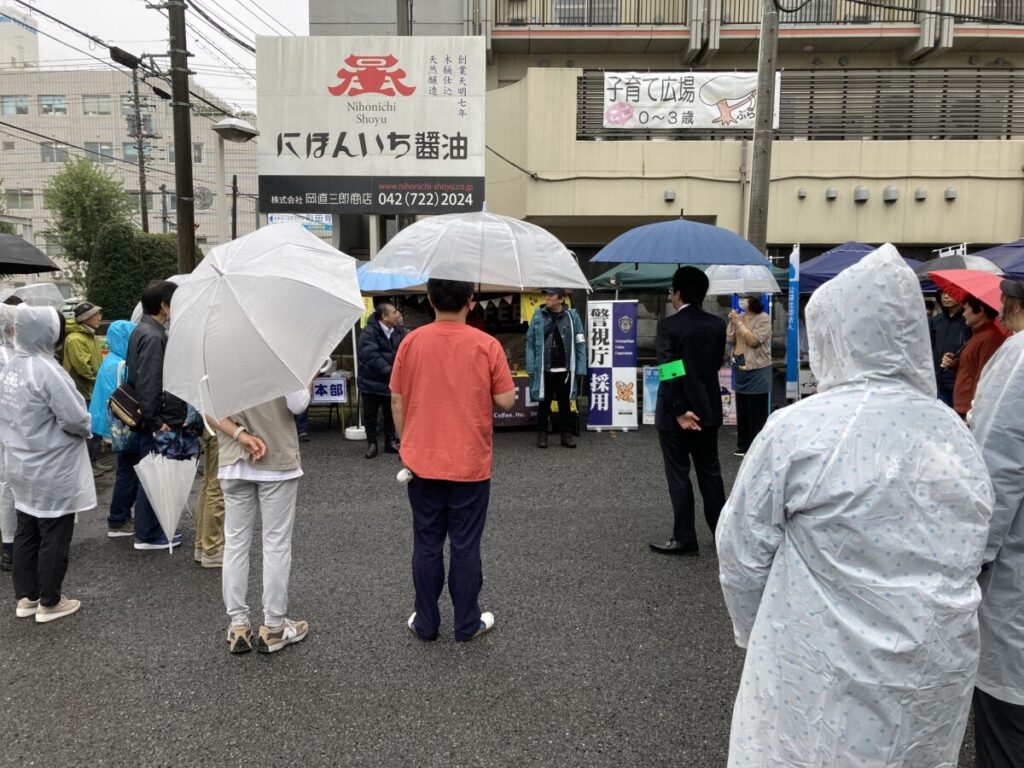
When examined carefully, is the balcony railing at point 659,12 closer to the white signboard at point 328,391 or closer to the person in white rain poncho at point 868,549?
the white signboard at point 328,391

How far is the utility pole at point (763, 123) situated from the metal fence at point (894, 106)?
13.3ft

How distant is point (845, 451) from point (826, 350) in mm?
299

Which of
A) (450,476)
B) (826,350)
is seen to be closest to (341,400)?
(450,476)

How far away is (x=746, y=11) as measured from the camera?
48.4ft

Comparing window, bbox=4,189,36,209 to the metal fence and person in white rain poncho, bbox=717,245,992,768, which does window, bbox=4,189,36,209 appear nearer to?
the metal fence

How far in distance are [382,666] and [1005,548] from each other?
2751mm

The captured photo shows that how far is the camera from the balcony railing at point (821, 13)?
14.6 meters

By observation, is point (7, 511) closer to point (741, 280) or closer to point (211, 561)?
point (211, 561)

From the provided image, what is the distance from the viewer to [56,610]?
4.13 m

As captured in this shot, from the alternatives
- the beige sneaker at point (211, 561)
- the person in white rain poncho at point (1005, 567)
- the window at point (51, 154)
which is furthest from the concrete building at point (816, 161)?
the window at point (51, 154)

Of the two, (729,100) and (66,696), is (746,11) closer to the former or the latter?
(729,100)

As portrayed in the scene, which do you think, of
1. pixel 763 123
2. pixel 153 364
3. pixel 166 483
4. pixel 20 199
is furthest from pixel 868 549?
pixel 20 199

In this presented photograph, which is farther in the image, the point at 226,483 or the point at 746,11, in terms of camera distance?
the point at 746,11

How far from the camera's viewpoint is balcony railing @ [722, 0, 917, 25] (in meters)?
14.6
